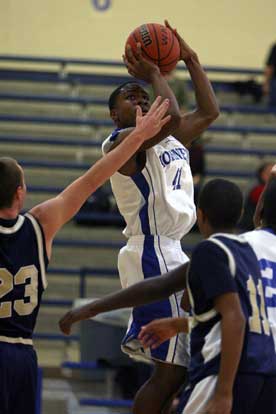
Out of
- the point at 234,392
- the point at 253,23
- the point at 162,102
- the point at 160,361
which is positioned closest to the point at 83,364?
the point at 160,361

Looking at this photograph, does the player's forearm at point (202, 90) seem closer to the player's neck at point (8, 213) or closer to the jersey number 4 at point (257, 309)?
the player's neck at point (8, 213)

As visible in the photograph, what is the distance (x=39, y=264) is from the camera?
4.79m

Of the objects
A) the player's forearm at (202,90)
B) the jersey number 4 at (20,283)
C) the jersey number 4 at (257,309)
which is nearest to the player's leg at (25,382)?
the jersey number 4 at (20,283)

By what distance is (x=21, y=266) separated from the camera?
473 cm

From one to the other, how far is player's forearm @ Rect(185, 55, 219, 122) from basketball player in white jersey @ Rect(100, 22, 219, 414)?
354mm

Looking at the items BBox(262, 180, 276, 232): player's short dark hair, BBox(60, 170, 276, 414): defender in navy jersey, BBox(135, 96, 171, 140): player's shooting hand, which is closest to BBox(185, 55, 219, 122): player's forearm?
BBox(135, 96, 171, 140): player's shooting hand

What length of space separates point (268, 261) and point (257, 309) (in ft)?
0.86

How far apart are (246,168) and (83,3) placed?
3.44m

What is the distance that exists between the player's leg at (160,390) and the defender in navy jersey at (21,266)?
921mm

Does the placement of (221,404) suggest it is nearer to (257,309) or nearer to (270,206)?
(257,309)

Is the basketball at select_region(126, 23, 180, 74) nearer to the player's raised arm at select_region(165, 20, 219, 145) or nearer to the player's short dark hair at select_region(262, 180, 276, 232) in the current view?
the player's raised arm at select_region(165, 20, 219, 145)

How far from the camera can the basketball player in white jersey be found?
5.61m

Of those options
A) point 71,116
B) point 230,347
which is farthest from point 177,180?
point 71,116

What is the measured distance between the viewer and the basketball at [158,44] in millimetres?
5785
